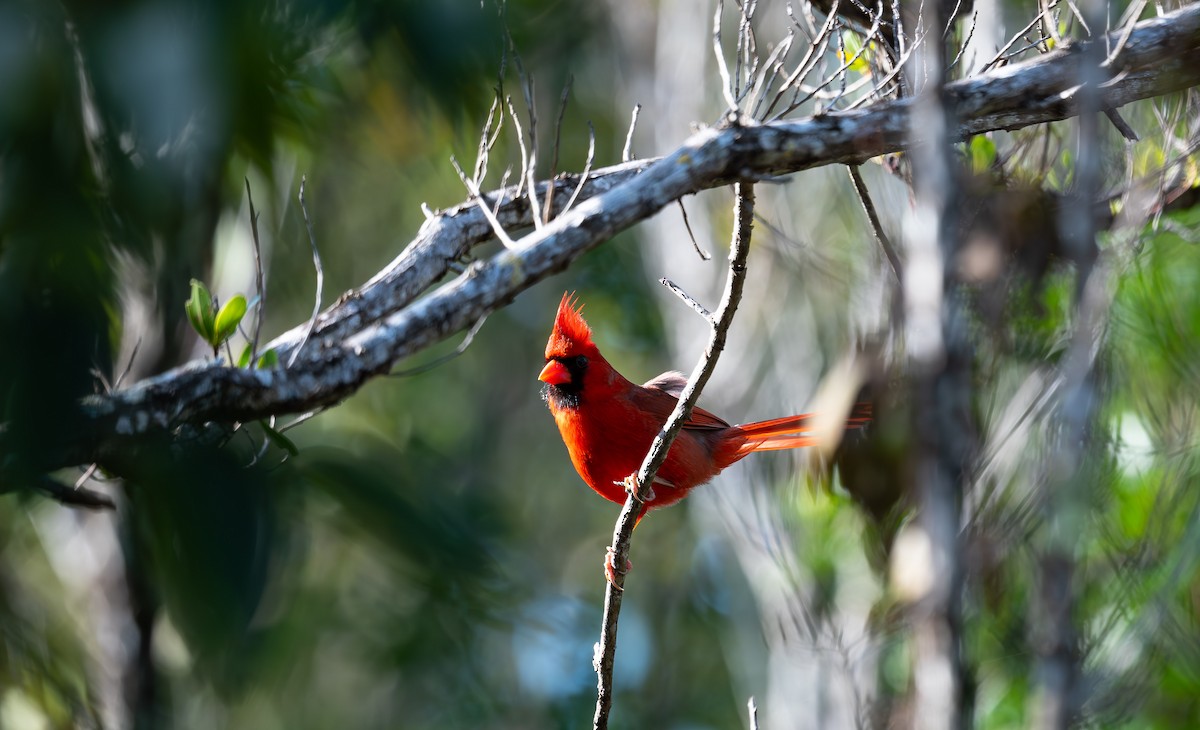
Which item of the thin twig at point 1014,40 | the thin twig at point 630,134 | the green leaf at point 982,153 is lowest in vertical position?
the thin twig at point 630,134

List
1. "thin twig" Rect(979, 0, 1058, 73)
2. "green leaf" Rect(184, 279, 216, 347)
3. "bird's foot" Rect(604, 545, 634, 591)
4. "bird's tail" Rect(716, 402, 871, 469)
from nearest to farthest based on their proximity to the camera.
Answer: "thin twig" Rect(979, 0, 1058, 73)
"green leaf" Rect(184, 279, 216, 347)
"bird's foot" Rect(604, 545, 634, 591)
"bird's tail" Rect(716, 402, 871, 469)

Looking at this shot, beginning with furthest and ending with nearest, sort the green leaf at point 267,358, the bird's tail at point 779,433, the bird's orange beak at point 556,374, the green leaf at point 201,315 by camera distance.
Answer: the bird's orange beak at point 556,374 → the bird's tail at point 779,433 → the green leaf at point 201,315 → the green leaf at point 267,358

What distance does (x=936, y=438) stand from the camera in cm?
184

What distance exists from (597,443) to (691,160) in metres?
2.21

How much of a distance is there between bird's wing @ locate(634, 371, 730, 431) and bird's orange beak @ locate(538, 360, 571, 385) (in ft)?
1.08

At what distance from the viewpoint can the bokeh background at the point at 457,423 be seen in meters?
2.53

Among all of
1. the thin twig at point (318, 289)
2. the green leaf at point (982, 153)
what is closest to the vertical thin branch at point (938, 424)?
the thin twig at point (318, 289)

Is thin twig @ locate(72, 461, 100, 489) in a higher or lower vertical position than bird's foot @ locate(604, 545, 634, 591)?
lower

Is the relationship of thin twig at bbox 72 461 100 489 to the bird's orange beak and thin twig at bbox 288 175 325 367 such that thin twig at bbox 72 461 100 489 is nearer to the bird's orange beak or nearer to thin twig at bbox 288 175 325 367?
thin twig at bbox 288 175 325 367

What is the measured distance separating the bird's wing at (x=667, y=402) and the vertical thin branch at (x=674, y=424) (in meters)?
1.08

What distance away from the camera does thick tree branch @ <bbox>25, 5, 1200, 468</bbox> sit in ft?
7.64

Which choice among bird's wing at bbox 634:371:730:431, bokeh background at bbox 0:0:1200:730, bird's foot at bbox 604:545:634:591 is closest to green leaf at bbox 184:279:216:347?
bokeh background at bbox 0:0:1200:730

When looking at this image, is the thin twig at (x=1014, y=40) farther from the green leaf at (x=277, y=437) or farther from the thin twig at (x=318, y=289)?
the green leaf at (x=277, y=437)

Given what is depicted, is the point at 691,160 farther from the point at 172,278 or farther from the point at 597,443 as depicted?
the point at 597,443
